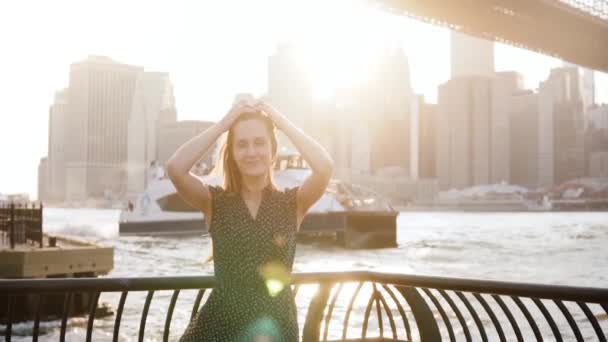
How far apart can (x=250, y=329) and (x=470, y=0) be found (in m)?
38.1

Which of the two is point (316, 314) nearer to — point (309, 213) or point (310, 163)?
point (310, 163)

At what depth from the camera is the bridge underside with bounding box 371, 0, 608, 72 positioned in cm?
3798

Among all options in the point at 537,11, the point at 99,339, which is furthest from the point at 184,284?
the point at 537,11

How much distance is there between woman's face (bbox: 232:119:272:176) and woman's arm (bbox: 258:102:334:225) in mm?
98

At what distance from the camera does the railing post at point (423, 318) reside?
10.6ft

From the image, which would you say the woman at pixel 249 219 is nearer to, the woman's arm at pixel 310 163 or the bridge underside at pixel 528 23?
the woman's arm at pixel 310 163

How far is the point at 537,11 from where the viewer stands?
40.2 m

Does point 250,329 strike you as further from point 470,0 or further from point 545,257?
point 470,0

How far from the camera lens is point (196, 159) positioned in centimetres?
262

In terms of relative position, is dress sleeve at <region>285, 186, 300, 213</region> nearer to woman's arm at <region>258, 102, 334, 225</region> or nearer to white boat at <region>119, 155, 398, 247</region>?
woman's arm at <region>258, 102, 334, 225</region>

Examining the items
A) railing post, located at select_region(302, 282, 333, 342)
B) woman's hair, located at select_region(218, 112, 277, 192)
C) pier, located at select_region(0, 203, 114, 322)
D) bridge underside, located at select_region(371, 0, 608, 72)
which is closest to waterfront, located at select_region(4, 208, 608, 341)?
pier, located at select_region(0, 203, 114, 322)

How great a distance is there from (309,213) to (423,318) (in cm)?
2878

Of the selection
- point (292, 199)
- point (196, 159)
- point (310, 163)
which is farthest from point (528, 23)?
point (196, 159)

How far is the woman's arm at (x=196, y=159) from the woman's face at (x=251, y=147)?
0.19 ft
